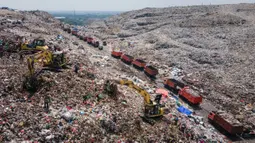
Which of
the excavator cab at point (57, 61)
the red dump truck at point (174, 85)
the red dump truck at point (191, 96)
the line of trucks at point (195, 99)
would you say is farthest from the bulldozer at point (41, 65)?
the red dump truck at point (191, 96)

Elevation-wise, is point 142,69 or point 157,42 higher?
point 157,42

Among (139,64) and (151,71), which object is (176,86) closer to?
(151,71)

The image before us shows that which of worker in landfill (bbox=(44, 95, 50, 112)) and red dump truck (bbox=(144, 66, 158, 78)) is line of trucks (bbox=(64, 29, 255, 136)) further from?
worker in landfill (bbox=(44, 95, 50, 112))

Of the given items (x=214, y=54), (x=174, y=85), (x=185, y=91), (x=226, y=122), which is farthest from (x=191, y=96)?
(x=214, y=54)

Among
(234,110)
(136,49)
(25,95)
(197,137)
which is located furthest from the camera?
(136,49)

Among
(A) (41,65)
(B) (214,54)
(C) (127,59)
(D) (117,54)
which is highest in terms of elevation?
(A) (41,65)

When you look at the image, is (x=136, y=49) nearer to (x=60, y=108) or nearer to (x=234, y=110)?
(x=234, y=110)

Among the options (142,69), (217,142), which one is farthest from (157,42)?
(217,142)
